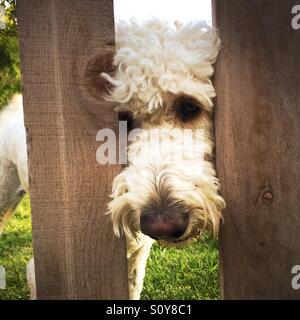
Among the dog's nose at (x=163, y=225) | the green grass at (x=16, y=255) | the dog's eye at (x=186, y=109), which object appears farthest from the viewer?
the green grass at (x=16, y=255)

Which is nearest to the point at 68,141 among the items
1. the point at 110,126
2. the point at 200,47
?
the point at 110,126

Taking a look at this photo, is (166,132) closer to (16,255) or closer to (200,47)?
(200,47)

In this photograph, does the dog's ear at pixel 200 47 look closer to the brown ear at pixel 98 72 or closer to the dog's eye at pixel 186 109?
the dog's eye at pixel 186 109

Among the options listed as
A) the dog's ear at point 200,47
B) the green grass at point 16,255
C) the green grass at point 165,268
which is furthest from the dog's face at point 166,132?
the green grass at point 16,255

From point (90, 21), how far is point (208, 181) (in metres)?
0.60

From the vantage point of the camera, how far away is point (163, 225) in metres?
1.31

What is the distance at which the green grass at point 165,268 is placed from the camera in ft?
4.97

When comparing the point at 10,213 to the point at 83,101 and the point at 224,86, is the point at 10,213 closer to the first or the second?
the point at 83,101

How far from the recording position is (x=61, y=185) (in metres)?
1.38

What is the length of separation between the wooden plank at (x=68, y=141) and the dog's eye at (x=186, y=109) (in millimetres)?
231

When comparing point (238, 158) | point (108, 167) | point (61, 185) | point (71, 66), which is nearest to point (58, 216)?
point (61, 185)

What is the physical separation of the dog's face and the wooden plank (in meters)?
0.06

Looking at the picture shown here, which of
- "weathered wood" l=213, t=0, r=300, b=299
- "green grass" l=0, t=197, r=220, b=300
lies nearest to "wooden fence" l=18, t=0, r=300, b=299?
"weathered wood" l=213, t=0, r=300, b=299
